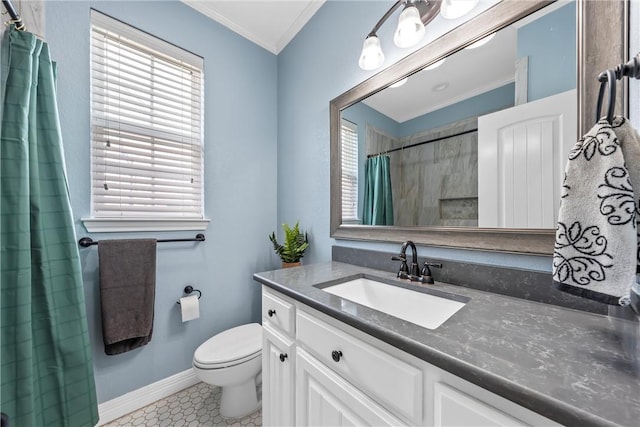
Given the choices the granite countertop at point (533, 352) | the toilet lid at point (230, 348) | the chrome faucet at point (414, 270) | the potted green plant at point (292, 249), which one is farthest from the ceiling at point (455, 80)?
the toilet lid at point (230, 348)

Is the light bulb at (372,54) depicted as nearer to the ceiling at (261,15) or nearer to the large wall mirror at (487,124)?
the large wall mirror at (487,124)

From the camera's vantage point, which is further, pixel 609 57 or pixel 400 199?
pixel 400 199

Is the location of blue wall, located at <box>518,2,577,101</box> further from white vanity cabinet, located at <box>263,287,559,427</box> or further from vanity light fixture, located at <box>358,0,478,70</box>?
white vanity cabinet, located at <box>263,287,559,427</box>

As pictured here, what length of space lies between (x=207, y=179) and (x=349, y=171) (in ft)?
3.40

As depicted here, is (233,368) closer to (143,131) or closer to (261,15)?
(143,131)

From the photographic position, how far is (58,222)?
44.8 inches

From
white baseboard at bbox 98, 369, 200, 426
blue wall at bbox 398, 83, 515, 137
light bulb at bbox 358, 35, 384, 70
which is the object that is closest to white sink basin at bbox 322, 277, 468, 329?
blue wall at bbox 398, 83, 515, 137

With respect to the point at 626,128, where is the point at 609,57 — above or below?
above

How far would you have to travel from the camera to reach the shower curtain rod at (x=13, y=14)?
3.21 ft

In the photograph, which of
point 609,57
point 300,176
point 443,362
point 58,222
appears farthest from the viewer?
point 300,176

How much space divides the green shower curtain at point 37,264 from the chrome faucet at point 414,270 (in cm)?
156

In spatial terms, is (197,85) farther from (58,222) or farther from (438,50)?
(438,50)

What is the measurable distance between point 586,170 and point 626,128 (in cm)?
11

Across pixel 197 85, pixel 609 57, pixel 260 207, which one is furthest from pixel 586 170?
pixel 197 85
